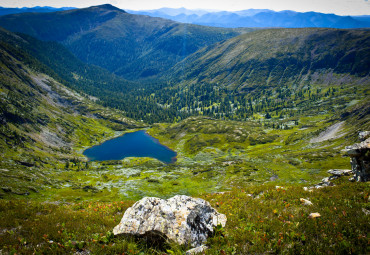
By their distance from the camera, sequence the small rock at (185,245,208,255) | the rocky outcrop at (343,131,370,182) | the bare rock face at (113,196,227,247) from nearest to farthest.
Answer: the small rock at (185,245,208,255) < the bare rock face at (113,196,227,247) < the rocky outcrop at (343,131,370,182)

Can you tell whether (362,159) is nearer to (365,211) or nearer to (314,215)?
(365,211)

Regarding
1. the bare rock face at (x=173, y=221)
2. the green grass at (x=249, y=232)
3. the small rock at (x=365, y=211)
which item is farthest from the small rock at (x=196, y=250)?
the small rock at (x=365, y=211)

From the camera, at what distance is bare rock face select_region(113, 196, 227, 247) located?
33.6 ft

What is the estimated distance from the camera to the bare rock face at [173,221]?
1025 cm

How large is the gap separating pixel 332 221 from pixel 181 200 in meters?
8.50

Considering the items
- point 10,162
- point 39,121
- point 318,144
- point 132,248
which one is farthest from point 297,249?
point 39,121

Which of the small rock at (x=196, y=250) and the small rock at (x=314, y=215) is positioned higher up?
the small rock at (x=314, y=215)

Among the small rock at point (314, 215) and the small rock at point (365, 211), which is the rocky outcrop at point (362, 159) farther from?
the small rock at point (314, 215)

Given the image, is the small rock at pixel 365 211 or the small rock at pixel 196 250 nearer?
the small rock at pixel 196 250

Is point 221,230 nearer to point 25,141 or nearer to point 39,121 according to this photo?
point 25,141

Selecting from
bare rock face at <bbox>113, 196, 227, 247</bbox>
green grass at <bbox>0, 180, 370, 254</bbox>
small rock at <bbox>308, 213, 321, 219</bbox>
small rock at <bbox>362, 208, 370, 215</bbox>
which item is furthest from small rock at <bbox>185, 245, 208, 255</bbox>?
small rock at <bbox>362, 208, 370, 215</bbox>

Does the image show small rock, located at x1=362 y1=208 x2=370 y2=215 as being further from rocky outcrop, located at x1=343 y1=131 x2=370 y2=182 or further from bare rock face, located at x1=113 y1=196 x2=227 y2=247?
rocky outcrop, located at x1=343 y1=131 x2=370 y2=182

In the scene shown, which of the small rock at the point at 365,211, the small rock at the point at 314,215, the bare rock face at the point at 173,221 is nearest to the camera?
the bare rock face at the point at 173,221

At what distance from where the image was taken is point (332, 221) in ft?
34.0
